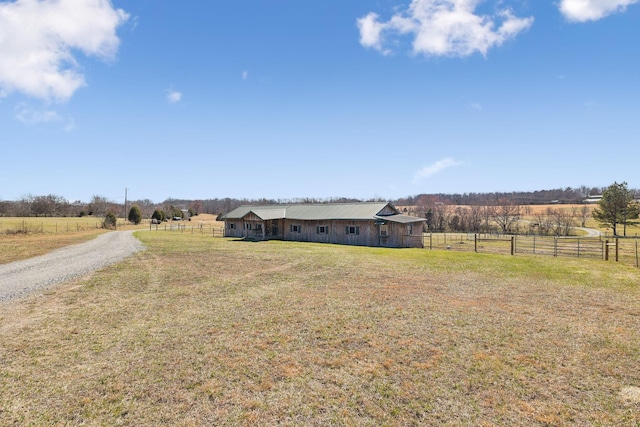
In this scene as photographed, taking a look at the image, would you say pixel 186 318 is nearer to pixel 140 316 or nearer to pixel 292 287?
pixel 140 316

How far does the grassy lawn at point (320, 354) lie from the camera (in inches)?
212

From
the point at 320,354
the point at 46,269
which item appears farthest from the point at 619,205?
the point at 46,269

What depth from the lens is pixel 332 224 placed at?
117 ft

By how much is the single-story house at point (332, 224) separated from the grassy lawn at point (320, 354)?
17732 mm

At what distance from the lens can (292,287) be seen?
1377 cm

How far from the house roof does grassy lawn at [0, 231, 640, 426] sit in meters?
19.3

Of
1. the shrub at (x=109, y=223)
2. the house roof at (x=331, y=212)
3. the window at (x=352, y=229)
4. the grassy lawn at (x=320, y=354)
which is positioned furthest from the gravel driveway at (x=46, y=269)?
the shrub at (x=109, y=223)

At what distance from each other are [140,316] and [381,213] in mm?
26494

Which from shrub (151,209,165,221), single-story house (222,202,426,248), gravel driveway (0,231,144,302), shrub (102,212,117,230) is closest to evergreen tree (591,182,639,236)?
single-story house (222,202,426,248)

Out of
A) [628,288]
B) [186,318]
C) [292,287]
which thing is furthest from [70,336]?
[628,288]

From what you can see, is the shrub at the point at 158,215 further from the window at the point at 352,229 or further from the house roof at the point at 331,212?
the window at the point at 352,229

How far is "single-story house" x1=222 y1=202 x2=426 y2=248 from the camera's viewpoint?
1261 inches

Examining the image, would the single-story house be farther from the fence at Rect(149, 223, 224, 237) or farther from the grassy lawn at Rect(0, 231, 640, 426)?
the grassy lawn at Rect(0, 231, 640, 426)

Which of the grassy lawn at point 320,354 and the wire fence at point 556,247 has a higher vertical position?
the wire fence at point 556,247
